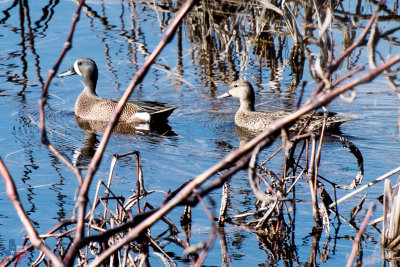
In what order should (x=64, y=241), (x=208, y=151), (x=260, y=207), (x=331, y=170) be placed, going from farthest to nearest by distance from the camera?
(x=208, y=151), (x=331, y=170), (x=260, y=207), (x=64, y=241)

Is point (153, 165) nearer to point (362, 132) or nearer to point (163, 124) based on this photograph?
point (163, 124)

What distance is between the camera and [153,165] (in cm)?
709

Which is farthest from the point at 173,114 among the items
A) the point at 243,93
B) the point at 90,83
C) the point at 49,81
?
the point at 49,81

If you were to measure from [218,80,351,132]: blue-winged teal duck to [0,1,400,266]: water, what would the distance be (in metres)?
0.22

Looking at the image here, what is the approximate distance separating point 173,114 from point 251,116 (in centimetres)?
108

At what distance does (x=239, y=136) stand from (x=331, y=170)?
1979 millimetres

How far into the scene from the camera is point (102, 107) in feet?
30.9

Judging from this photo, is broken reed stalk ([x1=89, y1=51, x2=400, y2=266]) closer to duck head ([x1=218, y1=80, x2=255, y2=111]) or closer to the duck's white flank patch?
the duck's white flank patch

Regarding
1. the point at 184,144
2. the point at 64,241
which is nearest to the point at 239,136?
the point at 184,144

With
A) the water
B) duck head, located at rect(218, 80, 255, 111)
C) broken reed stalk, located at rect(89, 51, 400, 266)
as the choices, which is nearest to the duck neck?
the water

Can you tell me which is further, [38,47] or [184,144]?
[38,47]

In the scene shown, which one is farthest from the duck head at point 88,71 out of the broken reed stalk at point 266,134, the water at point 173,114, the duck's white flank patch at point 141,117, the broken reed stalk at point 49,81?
the broken reed stalk at point 266,134

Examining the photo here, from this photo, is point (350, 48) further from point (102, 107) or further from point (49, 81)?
point (102, 107)

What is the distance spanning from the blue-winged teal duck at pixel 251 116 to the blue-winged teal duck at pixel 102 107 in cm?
93
